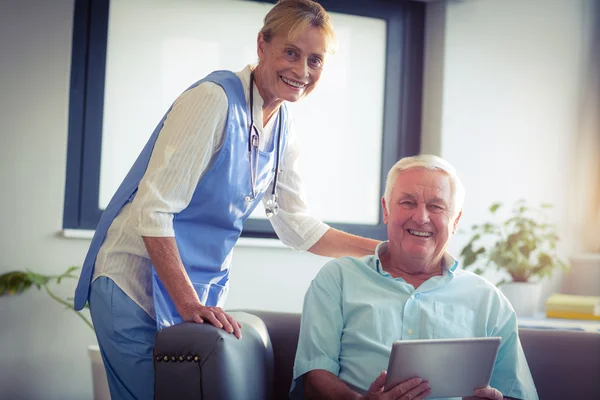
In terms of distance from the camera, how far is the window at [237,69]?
313 cm

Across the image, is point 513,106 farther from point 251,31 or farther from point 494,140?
point 251,31

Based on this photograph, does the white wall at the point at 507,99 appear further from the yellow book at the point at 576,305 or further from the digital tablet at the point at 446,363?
the digital tablet at the point at 446,363

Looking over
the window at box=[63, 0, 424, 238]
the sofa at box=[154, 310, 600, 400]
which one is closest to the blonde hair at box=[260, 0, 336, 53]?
the sofa at box=[154, 310, 600, 400]

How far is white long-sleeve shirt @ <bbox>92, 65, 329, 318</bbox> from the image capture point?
5.37ft

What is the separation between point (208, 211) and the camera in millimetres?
1792

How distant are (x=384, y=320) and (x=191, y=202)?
558 mm

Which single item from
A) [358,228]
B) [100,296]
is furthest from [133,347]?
[358,228]

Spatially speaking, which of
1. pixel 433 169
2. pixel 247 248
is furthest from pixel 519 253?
pixel 433 169

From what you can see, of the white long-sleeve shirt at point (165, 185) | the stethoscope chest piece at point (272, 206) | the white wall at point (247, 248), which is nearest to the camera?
the white long-sleeve shirt at point (165, 185)

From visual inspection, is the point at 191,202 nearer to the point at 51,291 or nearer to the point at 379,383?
the point at 379,383

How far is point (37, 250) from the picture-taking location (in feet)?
9.94

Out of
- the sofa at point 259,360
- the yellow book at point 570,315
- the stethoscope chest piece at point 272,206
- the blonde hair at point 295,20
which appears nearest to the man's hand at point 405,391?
the sofa at point 259,360

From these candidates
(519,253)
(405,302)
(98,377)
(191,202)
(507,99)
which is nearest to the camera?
(191,202)

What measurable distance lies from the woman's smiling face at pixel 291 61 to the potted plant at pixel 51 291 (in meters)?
1.46
